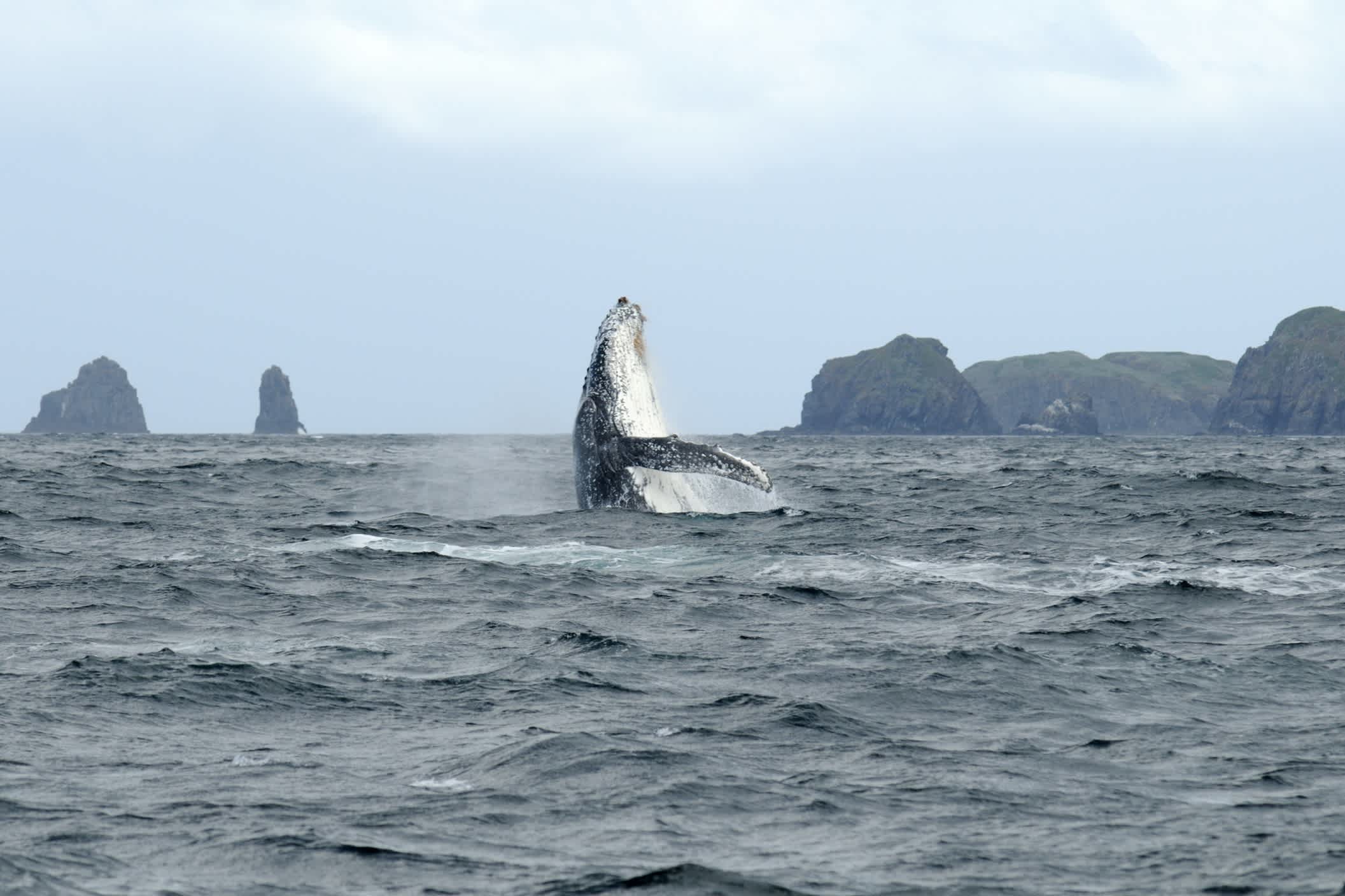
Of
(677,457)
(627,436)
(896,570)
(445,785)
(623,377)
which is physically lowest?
(445,785)

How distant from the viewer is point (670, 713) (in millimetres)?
9180

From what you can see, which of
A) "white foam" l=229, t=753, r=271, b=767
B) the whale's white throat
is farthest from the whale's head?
"white foam" l=229, t=753, r=271, b=767

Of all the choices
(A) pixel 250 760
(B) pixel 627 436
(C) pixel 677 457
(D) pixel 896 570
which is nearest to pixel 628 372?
(B) pixel 627 436

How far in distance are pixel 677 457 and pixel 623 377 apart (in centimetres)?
128

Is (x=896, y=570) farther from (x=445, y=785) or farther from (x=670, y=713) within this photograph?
(x=445, y=785)

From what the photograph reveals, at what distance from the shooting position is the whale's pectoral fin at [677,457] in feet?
61.4

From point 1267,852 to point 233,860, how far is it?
4540 mm

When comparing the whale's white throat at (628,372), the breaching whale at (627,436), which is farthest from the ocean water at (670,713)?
the whale's white throat at (628,372)

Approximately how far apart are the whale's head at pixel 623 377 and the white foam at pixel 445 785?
37.0 ft

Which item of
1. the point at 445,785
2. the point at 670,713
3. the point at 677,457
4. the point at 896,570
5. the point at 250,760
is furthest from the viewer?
the point at 677,457

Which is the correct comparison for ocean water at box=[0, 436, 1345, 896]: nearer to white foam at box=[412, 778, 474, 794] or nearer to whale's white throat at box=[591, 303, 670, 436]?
white foam at box=[412, 778, 474, 794]

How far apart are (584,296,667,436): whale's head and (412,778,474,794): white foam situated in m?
11.3

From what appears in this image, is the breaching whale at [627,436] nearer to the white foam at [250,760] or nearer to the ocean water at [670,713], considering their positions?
the ocean water at [670,713]

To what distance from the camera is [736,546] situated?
17922 millimetres
